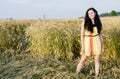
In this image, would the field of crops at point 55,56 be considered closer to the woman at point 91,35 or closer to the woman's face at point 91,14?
the woman at point 91,35

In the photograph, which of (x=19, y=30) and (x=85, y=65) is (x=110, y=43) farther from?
(x=19, y=30)

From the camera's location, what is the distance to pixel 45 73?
755 cm

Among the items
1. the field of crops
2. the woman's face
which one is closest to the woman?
the woman's face

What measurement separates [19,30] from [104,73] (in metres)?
6.24

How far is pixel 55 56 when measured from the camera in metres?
9.41

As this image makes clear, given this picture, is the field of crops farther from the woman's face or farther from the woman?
the woman's face

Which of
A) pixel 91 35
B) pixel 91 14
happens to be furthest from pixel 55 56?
pixel 91 14

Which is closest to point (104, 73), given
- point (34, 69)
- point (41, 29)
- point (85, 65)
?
point (85, 65)

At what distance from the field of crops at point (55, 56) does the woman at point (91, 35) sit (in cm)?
50

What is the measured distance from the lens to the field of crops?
303 inches

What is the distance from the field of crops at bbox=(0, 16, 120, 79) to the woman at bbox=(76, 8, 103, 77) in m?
0.50

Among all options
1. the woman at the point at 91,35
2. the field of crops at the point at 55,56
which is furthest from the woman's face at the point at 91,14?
the field of crops at the point at 55,56

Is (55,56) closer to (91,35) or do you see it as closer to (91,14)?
(91,35)

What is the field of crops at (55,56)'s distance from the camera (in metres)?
7.71
